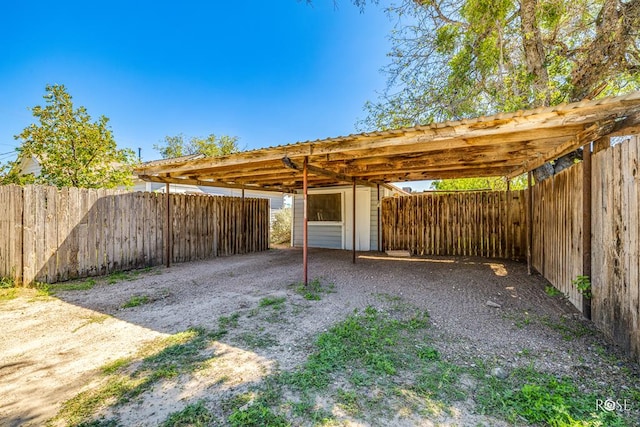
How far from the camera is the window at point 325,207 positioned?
9781 millimetres

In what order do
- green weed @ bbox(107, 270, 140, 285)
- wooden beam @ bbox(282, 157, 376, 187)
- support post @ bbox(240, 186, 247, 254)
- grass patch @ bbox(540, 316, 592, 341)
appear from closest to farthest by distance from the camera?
grass patch @ bbox(540, 316, 592, 341) → wooden beam @ bbox(282, 157, 376, 187) → green weed @ bbox(107, 270, 140, 285) → support post @ bbox(240, 186, 247, 254)

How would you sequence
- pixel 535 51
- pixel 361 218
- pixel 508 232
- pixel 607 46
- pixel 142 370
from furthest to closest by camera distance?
pixel 361 218, pixel 508 232, pixel 535 51, pixel 607 46, pixel 142 370

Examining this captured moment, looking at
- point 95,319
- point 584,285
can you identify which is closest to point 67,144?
point 95,319

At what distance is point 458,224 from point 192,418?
7.99 meters

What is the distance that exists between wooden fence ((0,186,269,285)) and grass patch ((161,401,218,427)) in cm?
527

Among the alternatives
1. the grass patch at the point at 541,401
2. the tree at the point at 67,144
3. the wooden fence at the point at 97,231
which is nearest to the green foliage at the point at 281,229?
the wooden fence at the point at 97,231

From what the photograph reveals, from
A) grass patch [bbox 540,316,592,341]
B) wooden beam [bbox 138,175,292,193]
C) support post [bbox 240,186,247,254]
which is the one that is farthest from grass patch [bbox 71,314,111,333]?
support post [bbox 240,186,247,254]

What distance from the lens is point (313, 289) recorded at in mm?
4695

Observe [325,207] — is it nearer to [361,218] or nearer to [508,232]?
[361,218]

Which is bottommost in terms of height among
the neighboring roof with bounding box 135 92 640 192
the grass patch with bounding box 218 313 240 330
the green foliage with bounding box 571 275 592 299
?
the grass patch with bounding box 218 313 240 330

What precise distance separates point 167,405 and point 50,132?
27.7 feet

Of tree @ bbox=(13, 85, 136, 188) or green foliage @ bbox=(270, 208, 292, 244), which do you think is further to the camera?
green foliage @ bbox=(270, 208, 292, 244)

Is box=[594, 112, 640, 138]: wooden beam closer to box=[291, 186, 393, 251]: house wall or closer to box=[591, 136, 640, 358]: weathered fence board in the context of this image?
box=[591, 136, 640, 358]: weathered fence board

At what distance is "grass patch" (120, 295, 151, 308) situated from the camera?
3959 mm
